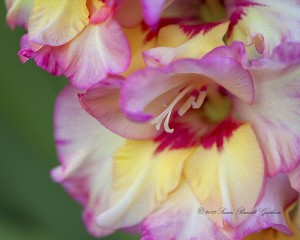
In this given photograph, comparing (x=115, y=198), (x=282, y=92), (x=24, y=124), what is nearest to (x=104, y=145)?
(x=115, y=198)

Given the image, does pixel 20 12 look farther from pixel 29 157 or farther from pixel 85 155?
pixel 29 157

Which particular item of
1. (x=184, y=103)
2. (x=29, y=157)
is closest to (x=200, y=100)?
(x=184, y=103)

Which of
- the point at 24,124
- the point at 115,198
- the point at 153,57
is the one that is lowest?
the point at 24,124

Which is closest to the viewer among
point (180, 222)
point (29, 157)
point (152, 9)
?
point (152, 9)

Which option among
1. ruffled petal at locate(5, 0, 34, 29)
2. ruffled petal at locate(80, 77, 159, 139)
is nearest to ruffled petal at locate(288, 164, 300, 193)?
ruffled petal at locate(80, 77, 159, 139)

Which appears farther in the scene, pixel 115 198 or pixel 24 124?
pixel 24 124

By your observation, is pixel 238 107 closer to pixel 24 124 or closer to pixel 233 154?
pixel 233 154

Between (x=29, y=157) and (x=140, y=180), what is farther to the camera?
(x=29, y=157)

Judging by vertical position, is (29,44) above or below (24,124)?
above
